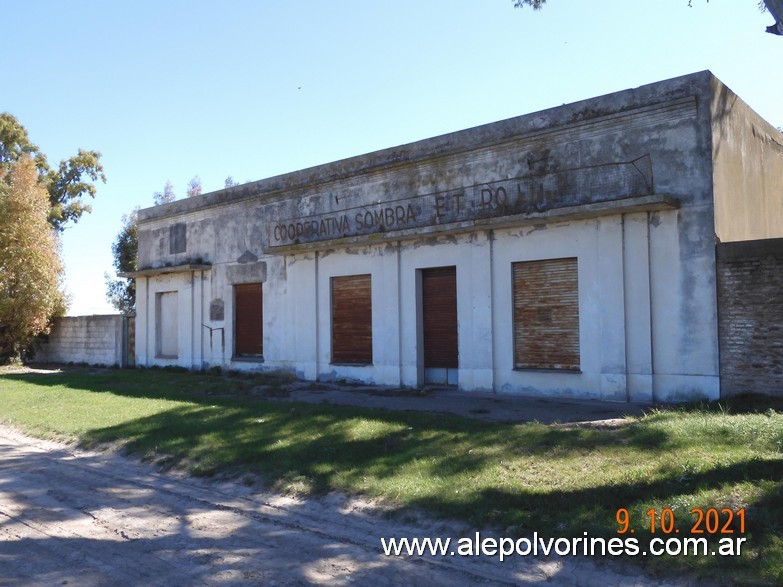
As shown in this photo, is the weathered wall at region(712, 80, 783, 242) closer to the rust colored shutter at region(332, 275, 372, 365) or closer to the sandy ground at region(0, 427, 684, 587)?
the rust colored shutter at region(332, 275, 372, 365)

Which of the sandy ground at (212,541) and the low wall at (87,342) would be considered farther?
the low wall at (87,342)

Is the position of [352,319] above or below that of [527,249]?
below

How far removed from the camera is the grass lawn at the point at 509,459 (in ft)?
18.5

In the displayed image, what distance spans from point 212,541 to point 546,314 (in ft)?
27.8

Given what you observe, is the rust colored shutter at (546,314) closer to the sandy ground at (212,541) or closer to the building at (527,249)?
the building at (527,249)

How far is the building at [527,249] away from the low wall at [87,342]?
21.8 ft

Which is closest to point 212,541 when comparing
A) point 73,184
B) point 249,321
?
point 249,321

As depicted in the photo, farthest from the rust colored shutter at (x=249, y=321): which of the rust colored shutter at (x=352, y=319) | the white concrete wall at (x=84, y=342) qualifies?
the white concrete wall at (x=84, y=342)

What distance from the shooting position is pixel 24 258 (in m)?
23.8

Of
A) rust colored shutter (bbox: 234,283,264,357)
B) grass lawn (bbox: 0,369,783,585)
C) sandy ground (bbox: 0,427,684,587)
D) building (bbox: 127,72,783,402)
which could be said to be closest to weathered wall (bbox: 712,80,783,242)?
→ building (bbox: 127,72,783,402)

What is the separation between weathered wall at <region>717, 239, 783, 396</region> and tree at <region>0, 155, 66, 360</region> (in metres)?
22.0

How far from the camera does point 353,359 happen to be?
16.3 metres

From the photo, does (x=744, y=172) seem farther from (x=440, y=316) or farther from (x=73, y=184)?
(x=73, y=184)

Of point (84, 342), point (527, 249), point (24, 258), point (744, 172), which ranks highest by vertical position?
point (744, 172)
